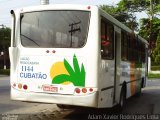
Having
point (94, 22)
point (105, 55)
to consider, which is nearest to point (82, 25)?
point (94, 22)

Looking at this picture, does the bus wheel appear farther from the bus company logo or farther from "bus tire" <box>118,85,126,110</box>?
the bus company logo

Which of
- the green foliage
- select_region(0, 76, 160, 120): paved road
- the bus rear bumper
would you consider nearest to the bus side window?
the green foliage

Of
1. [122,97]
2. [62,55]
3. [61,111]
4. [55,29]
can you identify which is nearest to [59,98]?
[62,55]

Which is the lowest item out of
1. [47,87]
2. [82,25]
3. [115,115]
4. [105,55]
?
[115,115]

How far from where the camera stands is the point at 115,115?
Answer: 1312cm

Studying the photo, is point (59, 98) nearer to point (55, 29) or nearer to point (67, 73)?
point (67, 73)

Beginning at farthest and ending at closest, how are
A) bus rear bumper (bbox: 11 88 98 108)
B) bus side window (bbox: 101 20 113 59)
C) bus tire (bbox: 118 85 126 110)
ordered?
bus tire (bbox: 118 85 126 110) < bus side window (bbox: 101 20 113 59) < bus rear bumper (bbox: 11 88 98 108)

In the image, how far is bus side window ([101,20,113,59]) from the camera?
11.1 m

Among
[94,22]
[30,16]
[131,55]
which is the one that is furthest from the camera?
[131,55]

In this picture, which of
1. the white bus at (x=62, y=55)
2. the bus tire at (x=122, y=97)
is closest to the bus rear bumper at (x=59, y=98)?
the white bus at (x=62, y=55)

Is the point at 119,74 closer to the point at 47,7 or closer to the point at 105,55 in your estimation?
the point at 105,55

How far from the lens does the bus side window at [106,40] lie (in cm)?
1106

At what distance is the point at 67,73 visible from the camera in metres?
10.6

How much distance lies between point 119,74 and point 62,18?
3.16 m
